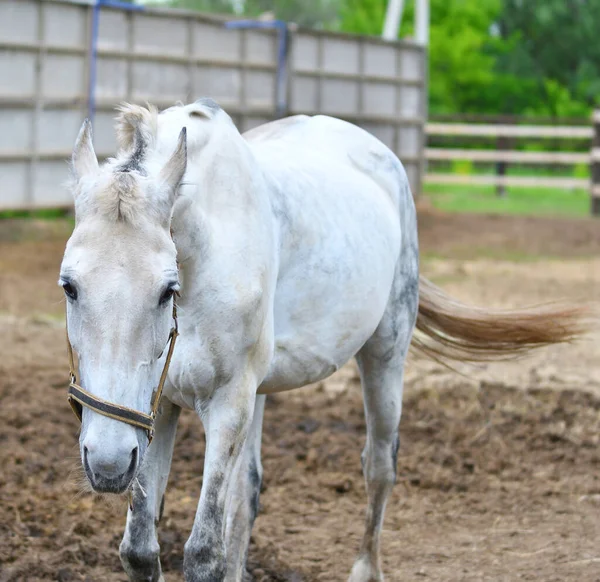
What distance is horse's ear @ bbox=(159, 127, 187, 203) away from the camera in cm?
260

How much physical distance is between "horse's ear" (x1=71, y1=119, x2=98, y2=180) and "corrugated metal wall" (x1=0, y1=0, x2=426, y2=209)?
8.97m

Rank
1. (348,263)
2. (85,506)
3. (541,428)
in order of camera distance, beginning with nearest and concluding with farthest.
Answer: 1. (348,263)
2. (85,506)
3. (541,428)

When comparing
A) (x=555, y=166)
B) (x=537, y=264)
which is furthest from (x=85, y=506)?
(x=555, y=166)

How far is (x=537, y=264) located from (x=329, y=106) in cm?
499

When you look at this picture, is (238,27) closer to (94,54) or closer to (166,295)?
(94,54)

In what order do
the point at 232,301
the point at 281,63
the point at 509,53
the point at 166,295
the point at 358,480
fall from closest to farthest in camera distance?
the point at 166,295
the point at 232,301
the point at 358,480
the point at 281,63
the point at 509,53

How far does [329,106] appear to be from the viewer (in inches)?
606

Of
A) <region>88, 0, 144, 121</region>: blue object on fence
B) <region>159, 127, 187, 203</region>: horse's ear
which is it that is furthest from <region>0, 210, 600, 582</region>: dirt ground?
<region>88, 0, 144, 121</region>: blue object on fence

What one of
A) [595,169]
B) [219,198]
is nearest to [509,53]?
[595,169]

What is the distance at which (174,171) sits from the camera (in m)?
2.62

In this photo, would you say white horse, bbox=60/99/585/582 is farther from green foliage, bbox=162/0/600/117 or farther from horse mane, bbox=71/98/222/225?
green foliage, bbox=162/0/600/117

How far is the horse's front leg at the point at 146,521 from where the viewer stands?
3.18 metres

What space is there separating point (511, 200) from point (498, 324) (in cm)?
1556

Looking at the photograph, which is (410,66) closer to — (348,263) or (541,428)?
(541,428)
